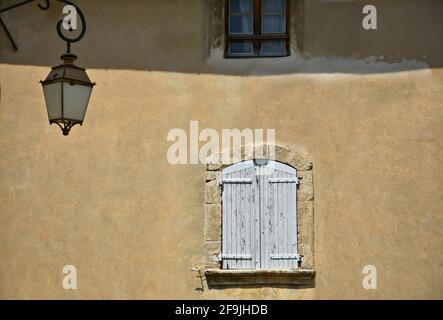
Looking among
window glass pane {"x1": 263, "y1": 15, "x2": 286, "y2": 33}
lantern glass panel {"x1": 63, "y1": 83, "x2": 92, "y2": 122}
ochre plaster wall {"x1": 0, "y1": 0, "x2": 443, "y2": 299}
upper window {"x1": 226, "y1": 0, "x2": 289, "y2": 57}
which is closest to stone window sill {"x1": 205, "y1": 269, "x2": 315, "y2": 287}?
ochre plaster wall {"x1": 0, "y1": 0, "x2": 443, "y2": 299}

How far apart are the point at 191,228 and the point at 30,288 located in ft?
6.21

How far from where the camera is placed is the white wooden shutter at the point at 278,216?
872 cm

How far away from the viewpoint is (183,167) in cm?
895

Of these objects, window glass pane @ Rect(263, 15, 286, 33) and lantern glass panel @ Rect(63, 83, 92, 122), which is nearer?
lantern glass panel @ Rect(63, 83, 92, 122)

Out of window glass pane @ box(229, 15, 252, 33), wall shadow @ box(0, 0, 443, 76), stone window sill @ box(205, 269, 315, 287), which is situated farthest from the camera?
window glass pane @ box(229, 15, 252, 33)

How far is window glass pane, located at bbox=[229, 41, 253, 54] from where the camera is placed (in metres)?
9.27

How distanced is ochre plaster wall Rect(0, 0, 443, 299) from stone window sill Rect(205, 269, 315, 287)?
8 centimetres

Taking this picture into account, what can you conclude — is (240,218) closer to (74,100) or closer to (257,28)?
(257,28)

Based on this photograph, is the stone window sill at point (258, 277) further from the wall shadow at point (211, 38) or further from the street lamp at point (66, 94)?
the street lamp at point (66, 94)

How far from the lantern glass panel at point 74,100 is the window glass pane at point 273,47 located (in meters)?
3.25

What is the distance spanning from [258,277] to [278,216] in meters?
0.69

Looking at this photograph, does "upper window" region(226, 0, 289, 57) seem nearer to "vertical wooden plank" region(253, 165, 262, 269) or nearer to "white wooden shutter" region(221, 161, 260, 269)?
"white wooden shutter" region(221, 161, 260, 269)

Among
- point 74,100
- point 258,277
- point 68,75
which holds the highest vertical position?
point 68,75

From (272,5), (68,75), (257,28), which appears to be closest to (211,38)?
(257,28)
